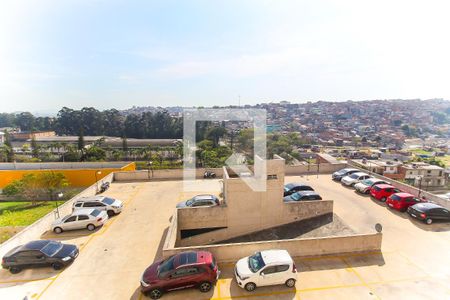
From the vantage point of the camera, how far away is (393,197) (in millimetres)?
16391

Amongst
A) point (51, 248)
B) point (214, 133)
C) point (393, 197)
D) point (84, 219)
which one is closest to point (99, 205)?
point (84, 219)

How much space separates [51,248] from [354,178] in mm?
21052

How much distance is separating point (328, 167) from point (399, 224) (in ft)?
37.1

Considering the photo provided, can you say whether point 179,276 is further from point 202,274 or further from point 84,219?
point 84,219

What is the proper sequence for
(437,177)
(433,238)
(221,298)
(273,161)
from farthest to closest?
1. (437,177)
2. (273,161)
3. (433,238)
4. (221,298)

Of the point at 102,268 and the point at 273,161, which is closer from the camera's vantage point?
the point at 102,268

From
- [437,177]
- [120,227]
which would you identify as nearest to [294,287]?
[120,227]

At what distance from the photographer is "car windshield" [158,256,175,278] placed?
8875 mm

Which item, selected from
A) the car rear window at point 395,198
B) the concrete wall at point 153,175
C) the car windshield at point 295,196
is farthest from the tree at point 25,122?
the car rear window at point 395,198

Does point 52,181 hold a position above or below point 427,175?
above

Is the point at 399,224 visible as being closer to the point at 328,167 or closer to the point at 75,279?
the point at 328,167

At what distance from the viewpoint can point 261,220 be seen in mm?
14695

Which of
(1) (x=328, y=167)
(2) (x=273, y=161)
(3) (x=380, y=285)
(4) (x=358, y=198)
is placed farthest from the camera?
(1) (x=328, y=167)

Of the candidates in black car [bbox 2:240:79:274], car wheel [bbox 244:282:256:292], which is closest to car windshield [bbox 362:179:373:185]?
car wheel [bbox 244:282:256:292]
